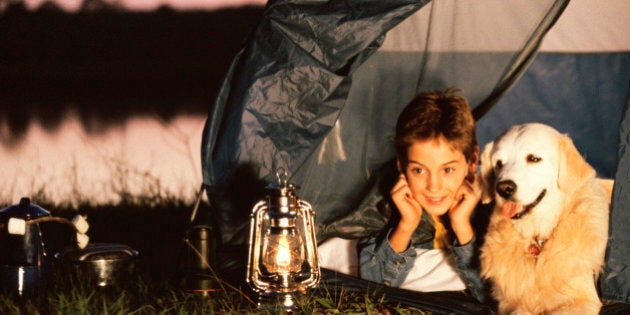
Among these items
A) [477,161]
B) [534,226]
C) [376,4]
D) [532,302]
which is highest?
[376,4]

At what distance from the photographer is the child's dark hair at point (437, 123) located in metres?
3.47

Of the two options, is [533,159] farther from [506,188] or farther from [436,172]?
[436,172]

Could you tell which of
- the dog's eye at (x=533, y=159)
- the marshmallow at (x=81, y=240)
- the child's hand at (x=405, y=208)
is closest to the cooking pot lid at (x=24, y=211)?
the marshmallow at (x=81, y=240)

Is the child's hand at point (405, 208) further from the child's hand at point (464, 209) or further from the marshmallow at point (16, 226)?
the marshmallow at point (16, 226)

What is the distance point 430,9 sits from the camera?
3.91 meters

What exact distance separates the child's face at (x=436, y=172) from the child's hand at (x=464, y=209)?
0.03 m

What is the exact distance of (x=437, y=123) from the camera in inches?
137

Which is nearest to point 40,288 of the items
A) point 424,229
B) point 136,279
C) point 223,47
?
point 136,279

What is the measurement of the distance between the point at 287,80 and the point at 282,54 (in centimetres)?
13

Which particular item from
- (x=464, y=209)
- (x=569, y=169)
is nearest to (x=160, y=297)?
(x=464, y=209)

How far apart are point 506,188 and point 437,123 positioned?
499 millimetres

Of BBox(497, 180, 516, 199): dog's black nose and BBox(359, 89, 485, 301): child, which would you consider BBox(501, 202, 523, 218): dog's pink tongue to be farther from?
BBox(359, 89, 485, 301): child

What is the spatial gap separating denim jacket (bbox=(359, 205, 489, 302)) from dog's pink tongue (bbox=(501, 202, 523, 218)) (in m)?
0.31

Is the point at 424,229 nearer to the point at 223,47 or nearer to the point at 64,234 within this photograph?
the point at 64,234
